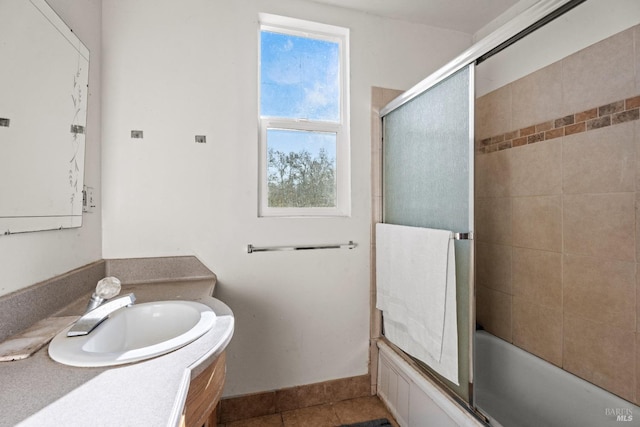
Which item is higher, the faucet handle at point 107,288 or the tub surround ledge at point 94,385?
the faucet handle at point 107,288

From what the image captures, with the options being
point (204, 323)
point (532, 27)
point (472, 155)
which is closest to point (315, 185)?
point (472, 155)

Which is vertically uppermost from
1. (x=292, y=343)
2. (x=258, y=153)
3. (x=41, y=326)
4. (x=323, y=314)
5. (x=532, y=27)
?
(x=532, y=27)

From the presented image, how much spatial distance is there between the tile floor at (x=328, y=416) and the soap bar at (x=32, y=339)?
3.53 feet

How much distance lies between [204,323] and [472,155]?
1132mm

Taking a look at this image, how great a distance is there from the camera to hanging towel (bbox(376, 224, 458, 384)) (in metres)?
1.18

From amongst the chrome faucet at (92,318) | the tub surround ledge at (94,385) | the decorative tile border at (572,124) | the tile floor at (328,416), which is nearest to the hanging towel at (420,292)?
the tile floor at (328,416)

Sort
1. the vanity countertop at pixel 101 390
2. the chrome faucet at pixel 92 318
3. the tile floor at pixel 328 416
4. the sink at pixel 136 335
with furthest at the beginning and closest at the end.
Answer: the tile floor at pixel 328 416 < the chrome faucet at pixel 92 318 < the sink at pixel 136 335 < the vanity countertop at pixel 101 390

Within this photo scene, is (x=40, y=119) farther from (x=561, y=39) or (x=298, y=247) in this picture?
(x=561, y=39)

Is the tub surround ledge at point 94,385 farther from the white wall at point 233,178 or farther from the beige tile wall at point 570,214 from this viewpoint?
the beige tile wall at point 570,214

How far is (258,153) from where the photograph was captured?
1657mm

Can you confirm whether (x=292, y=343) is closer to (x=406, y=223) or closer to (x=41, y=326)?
(x=406, y=223)

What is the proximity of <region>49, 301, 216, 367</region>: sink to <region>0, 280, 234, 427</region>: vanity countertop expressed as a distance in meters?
0.02

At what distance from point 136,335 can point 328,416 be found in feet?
3.81

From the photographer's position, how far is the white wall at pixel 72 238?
87 cm
